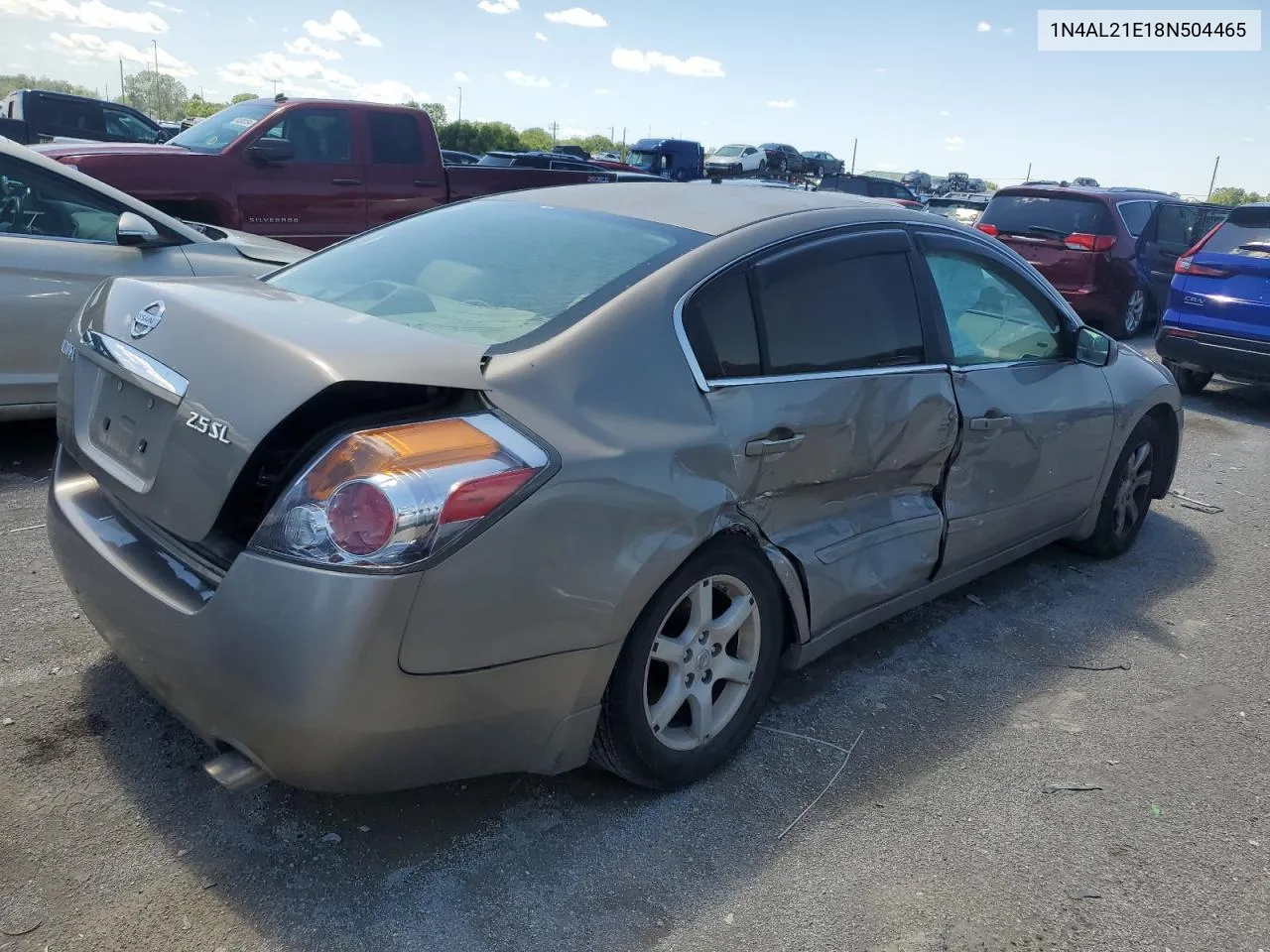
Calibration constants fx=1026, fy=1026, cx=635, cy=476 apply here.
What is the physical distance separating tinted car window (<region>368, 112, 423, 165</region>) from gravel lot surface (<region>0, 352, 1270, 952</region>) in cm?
727

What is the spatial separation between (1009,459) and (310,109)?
821 centimetres


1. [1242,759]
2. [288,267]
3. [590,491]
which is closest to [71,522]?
[288,267]

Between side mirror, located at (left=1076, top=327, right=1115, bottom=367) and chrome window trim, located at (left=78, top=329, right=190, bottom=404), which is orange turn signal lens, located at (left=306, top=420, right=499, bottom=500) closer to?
chrome window trim, located at (left=78, top=329, right=190, bottom=404)

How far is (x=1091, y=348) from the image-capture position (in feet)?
13.9

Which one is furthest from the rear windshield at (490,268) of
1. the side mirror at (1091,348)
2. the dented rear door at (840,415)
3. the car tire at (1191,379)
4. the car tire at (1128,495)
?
the car tire at (1191,379)

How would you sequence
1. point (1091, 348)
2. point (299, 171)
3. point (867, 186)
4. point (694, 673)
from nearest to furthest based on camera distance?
1. point (694, 673)
2. point (1091, 348)
3. point (299, 171)
4. point (867, 186)

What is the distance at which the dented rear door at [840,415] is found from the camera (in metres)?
2.82

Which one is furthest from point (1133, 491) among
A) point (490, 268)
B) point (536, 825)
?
point (536, 825)

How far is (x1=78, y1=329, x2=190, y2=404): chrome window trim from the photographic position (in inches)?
93.7

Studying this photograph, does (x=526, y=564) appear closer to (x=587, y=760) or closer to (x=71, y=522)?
(x=587, y=760)

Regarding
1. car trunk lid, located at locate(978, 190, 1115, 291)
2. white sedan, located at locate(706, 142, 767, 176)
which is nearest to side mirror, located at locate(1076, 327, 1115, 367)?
car trunk lid, located at locate(978, 190, 1115, 291)

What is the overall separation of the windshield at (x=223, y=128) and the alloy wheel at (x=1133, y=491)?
26.1 feet

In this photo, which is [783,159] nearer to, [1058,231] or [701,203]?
[1058,231]

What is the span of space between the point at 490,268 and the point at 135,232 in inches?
111
